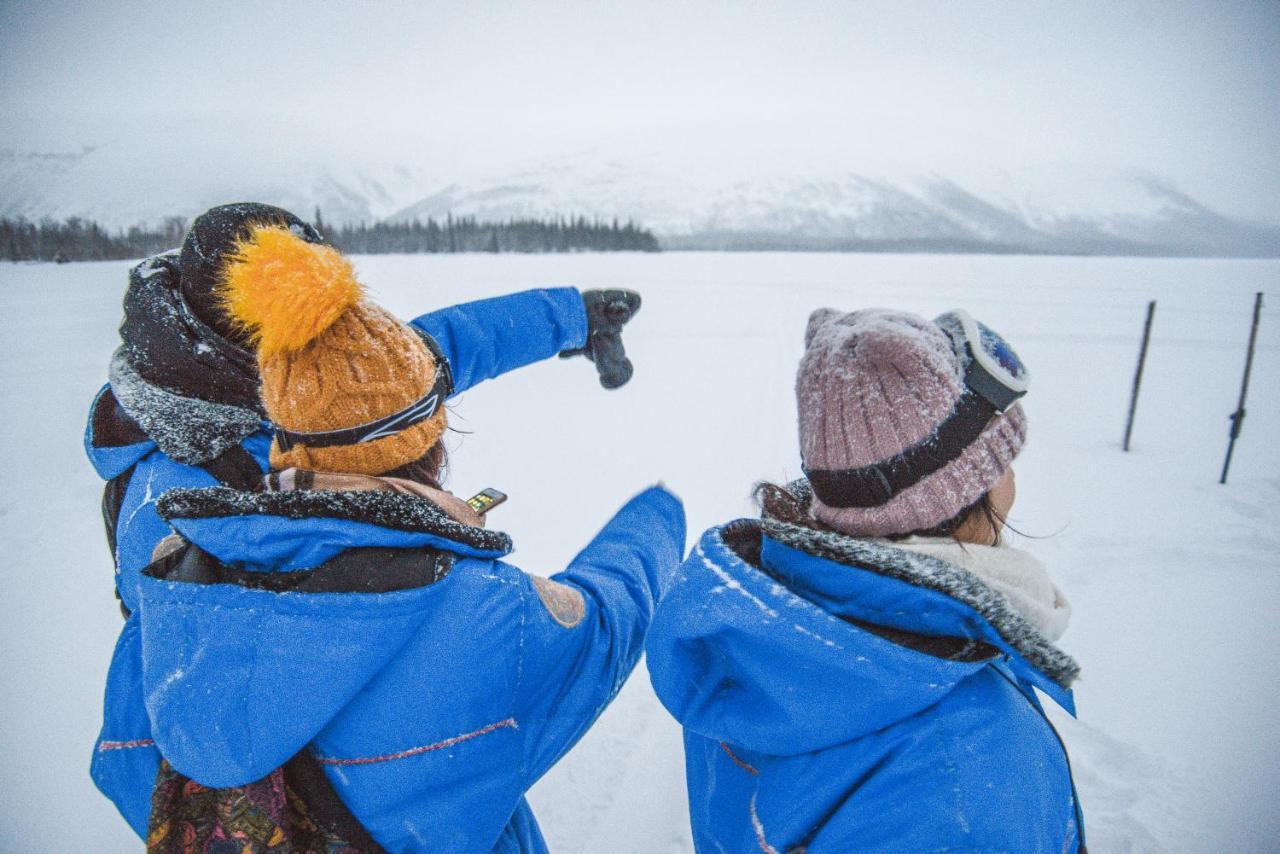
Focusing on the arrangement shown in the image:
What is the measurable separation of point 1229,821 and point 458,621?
285 cm

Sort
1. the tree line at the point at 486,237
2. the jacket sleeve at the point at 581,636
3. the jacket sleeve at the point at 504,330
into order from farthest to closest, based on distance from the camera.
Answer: the tree line at the point at 486,237
the jacket sleeve at the point at 504,330
the jacket sleeve at the point at 581,636

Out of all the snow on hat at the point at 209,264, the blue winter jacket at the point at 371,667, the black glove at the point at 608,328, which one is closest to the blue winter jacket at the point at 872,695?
the blue winter jacket at the point at 371,667

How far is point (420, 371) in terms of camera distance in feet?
3.49

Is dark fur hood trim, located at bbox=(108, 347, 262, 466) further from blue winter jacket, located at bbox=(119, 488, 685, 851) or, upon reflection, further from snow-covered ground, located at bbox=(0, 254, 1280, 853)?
snow-covered ground, located at bbox=(0, 254, 1280, 853)

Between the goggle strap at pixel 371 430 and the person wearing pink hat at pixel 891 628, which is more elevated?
the goggle strap at pixel 371 430

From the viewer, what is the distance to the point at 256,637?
2.77 ft

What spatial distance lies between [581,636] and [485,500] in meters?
0.37

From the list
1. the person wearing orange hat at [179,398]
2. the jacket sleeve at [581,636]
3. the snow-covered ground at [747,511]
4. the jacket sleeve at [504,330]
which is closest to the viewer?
the jacket sleeve at [581,636]

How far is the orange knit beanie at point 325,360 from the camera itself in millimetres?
949

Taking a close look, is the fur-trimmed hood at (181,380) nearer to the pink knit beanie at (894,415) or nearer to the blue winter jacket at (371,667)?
the blue winter jacket at (371,667)

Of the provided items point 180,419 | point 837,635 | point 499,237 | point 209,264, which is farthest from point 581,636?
point 499,237

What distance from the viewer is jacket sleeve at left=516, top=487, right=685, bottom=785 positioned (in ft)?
3.50

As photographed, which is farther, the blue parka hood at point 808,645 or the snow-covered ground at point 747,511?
the snow-covered ground at point 747,511

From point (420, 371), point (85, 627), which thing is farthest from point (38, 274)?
point (420, 371)
